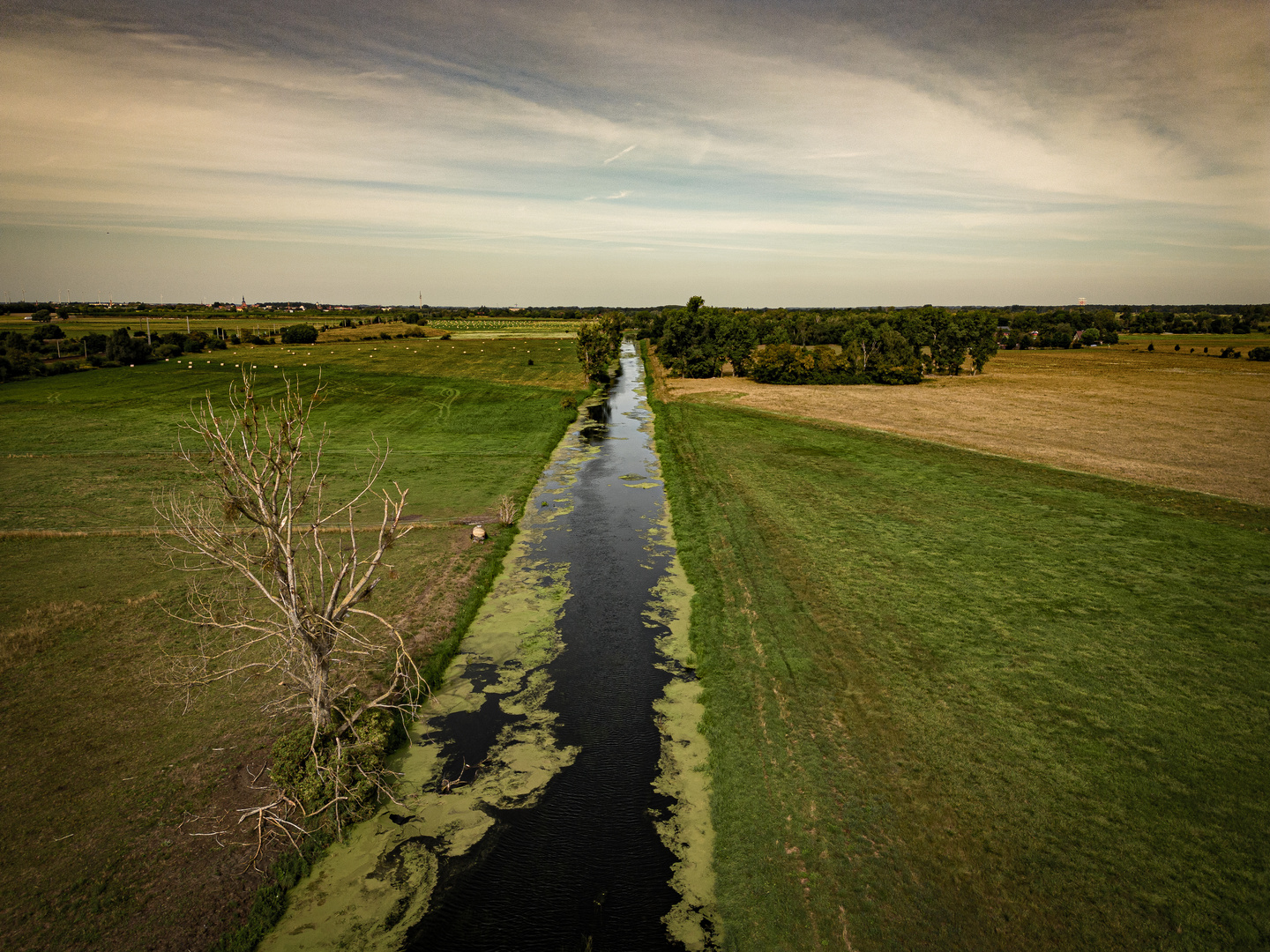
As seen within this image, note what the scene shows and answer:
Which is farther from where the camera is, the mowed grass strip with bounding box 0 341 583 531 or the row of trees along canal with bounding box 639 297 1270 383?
the row of trees along canal with bounding box 639 297 1270 383

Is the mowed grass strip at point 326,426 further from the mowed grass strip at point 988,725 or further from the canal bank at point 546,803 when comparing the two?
the mowed grass strip at point 988,725

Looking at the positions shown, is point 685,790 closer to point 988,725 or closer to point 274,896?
point 988,725

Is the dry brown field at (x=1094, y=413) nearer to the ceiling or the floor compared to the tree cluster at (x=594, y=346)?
nearer to the floor

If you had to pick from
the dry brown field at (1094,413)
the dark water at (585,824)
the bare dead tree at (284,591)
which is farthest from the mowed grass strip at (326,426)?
the dry brown field at (1094,413)

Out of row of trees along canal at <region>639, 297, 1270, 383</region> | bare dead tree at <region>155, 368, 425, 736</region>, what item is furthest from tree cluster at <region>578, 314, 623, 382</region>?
bare dead tree at <region>155, 368, 425, 736</region>

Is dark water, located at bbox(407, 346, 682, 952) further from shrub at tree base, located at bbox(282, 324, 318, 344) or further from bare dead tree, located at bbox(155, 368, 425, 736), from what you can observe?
shrub at tree base, located at bbox(282, 324, 318, 344)

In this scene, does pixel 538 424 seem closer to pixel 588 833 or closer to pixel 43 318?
pixel 588 833
